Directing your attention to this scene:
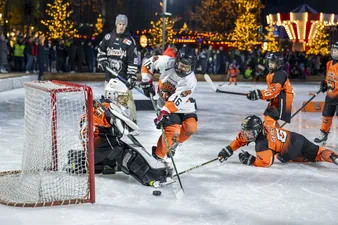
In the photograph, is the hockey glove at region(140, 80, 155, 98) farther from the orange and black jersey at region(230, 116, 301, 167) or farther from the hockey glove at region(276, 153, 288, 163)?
the hockey glove at region(276, 153, 288, 163)

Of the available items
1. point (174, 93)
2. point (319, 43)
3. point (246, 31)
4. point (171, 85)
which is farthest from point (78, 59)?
point (319, 43)

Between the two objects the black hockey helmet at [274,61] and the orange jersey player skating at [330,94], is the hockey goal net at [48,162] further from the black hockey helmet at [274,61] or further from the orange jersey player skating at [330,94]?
the orange jersey player skating at [330,94]

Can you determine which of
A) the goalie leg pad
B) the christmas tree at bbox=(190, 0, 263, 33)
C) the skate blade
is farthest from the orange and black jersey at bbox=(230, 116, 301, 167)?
the christmas tree at bbox=(190, 0, 263, 33)

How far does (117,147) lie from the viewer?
4.62 m

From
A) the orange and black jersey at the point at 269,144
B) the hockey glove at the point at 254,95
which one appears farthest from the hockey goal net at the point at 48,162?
the hockey glove at the point at 254,95

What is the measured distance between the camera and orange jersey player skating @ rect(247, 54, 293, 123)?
5941 mm

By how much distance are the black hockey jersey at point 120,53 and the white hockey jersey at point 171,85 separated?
1.24 m

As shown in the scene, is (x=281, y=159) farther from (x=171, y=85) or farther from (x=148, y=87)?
(x=148, y=87)

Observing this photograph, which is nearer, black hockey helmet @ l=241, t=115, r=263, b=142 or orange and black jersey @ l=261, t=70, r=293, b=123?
black hockey helmet @ l=241, t=115, r=263, b=142

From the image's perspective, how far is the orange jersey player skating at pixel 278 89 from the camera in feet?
19.5

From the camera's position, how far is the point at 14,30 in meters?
32.6

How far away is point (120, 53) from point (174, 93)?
1880 mm

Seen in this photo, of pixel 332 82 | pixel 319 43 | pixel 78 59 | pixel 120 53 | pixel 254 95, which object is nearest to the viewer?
pixel 254 95

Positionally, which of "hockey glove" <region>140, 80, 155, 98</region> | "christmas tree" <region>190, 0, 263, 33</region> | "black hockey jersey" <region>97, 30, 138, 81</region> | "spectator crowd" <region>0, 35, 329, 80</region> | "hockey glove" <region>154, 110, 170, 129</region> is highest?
"christmas tree" <region>190, 0, 263, 33</region>
